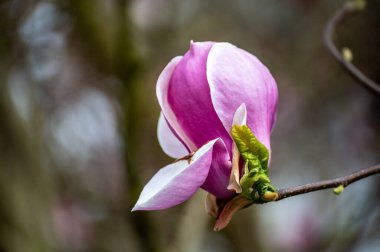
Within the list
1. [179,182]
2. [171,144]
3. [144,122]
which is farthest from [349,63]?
[144,122]

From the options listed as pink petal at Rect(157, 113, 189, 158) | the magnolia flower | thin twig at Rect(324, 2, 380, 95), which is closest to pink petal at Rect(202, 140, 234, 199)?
the magnolia flower

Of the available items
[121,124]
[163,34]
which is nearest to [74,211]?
[163,34]

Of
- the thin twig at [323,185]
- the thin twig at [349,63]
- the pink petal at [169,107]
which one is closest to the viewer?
the thin twig at [323,185]

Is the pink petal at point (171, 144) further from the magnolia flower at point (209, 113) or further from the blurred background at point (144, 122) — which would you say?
the blurred background at point (144, 122)

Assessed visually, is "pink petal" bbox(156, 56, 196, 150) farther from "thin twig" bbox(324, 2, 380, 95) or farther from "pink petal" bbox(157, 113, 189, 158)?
"thin twig" bbox(324, 2, 380, 95)

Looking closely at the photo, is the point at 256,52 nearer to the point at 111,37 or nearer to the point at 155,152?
the point at 155,152

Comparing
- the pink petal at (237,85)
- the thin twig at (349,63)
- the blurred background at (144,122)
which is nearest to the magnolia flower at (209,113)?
the pink petal at (237,85)
